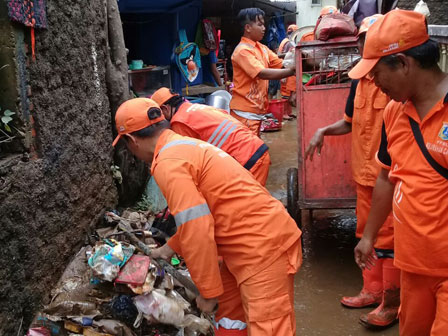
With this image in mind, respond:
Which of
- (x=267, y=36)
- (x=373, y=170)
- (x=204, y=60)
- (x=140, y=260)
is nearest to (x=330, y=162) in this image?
(x=373, y=170)

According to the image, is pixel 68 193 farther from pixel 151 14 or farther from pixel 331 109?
pixel 151 14

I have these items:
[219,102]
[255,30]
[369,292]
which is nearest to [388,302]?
[369,292]

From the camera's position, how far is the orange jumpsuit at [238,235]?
2.18 m

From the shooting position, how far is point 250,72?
5047 millimetres

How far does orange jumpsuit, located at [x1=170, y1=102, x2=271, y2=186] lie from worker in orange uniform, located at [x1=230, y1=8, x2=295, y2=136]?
4.76ft

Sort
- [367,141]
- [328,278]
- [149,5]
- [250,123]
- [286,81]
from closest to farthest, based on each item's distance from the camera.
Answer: [367,141] → [328,278] → [250,123] → [149,5] → [286,81]

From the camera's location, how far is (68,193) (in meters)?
3.62

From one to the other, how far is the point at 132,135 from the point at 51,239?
4.34 ft

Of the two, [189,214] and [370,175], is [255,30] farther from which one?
[189,214]

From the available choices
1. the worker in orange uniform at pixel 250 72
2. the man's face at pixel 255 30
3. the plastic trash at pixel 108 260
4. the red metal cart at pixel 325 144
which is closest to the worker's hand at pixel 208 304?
the plastic trash at pixel 108 260

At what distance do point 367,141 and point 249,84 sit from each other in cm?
206

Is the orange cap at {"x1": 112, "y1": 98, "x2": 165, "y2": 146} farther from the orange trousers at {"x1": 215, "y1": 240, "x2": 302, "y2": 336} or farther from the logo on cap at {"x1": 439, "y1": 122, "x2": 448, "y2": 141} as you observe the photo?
the logo on cap at {"x1": 439, "y1": 122, "x2": 448, "y2": 141}

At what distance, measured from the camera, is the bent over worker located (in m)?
3.64

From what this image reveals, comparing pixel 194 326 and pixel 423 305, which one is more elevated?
pixel 423 305
